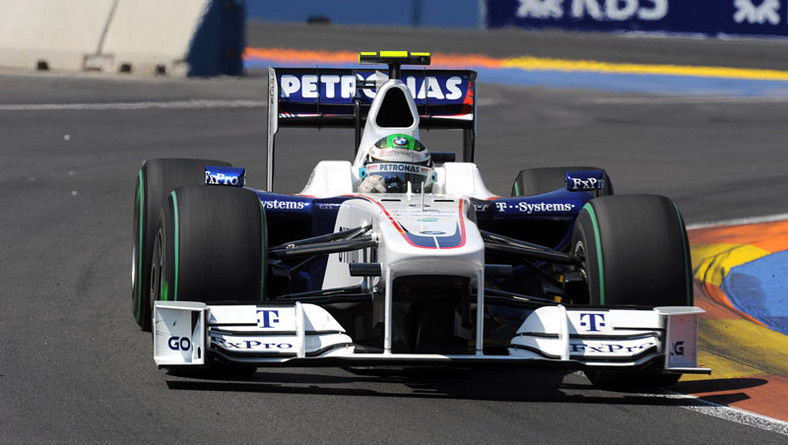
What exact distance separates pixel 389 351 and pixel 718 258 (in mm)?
6009

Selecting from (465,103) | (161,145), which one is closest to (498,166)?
(161,145)

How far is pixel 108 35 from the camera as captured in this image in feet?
84.8

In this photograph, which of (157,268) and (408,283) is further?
(157,268)

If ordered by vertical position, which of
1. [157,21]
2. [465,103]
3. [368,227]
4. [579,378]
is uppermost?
[157,21]

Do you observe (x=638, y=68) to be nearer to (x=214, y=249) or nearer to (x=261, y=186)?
(x=261, y=186)

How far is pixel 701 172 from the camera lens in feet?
59.7

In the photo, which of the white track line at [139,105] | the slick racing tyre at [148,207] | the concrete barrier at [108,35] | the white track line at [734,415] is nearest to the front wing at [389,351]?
the white track line at [734,415]

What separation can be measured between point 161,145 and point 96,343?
1046cm

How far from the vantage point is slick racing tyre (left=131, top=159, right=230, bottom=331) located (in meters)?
9.15

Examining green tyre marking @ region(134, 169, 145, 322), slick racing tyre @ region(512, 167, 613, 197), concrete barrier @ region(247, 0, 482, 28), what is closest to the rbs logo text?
concrete barrier @ region(247, 0, 482, 28)

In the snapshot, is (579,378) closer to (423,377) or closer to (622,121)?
(423,377)

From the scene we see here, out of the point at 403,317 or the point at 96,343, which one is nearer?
the point at 403,317

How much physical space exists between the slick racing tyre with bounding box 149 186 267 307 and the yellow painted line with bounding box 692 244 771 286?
5.00 metres

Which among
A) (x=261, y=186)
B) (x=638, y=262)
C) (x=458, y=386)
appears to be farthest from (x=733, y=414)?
(x=261, y=186)
